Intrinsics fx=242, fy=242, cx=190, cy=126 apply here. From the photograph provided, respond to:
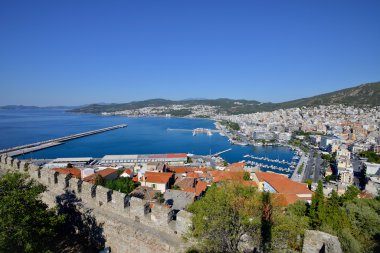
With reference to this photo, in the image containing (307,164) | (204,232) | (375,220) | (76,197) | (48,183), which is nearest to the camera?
(204,232)

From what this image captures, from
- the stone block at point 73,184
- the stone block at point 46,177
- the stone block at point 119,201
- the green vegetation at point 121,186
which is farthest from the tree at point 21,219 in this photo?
the green vegetation at point 121,186

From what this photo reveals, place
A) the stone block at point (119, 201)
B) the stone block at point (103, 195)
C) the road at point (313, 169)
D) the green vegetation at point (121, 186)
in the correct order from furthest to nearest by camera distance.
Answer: the road at point (313, 169)
the green vegetation at point (121, 186)
the stone block at point (103, 195)
the stone block at point (119, 201)

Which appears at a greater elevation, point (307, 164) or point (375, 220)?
point (375, 220)

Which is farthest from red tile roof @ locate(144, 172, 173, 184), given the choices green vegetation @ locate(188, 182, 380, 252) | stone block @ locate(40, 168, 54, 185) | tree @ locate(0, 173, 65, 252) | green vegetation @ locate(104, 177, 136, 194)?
green vegetation @ locate(188, 182, 380, 252)

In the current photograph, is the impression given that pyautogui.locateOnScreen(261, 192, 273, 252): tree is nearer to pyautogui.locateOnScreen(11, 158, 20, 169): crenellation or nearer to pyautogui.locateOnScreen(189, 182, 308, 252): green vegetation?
pyautogui.locateOnScreen(189, 182, 308, 252): green vegetation

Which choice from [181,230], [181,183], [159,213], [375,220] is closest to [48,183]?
[159,213]

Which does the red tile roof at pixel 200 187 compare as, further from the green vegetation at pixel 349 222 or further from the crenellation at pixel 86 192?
the crenellation at pixel 86 192

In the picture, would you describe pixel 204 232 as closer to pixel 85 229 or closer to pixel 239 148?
pixel 85 229
